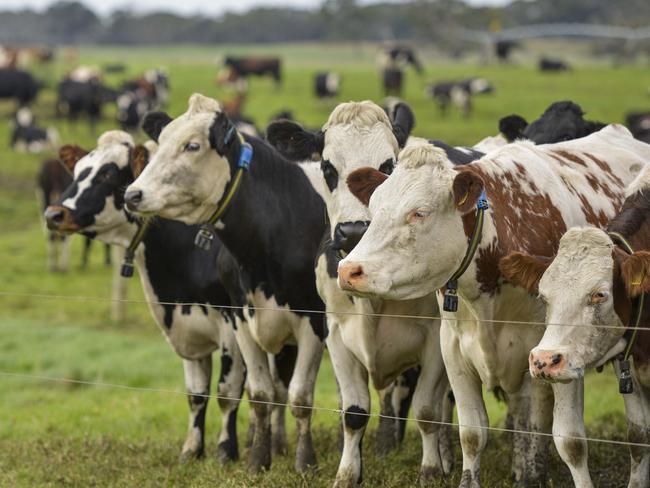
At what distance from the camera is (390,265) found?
5.61 meters

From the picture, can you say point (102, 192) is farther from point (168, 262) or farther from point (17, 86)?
point (17, 86)

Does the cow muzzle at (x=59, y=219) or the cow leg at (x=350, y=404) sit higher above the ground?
the cow muzzle at (x=59, y=219)

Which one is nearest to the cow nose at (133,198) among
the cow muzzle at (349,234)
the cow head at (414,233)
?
the cow muzzle at (349,234)

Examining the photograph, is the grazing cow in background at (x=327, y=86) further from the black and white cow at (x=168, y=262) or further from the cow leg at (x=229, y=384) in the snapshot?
the cow leg at (x=229, y=384)

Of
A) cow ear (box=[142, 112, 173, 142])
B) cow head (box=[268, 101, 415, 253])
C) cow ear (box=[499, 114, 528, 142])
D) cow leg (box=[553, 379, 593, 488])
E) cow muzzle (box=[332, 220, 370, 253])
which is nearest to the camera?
cow leg (box=[553, 379, 593, 488])

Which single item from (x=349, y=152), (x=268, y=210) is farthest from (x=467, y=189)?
(x=268, y=210)

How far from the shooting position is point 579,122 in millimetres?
9320

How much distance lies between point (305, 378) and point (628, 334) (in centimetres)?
262

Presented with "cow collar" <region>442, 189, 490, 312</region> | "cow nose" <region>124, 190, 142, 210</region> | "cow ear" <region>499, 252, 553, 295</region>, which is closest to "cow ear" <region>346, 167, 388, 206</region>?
"cow collar" <region>442, 189, 490, 312</region>

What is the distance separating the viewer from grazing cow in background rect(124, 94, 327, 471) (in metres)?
7.52

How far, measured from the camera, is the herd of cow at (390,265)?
5691 mm

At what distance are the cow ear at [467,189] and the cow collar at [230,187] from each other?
2344 mm

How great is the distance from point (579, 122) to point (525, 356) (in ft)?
11.5

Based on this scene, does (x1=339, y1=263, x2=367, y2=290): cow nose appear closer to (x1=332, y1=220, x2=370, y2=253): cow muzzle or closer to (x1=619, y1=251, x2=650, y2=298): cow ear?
(x1=332, y1=220, x2=370, y2=253): cow muzzle
